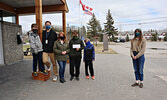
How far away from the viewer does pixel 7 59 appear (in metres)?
6.82

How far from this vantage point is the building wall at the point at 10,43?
6680 millimetres

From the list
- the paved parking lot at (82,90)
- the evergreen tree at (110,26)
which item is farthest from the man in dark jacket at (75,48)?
the evergreen tree at (110,26)

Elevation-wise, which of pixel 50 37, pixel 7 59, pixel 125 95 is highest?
pixel 50 37

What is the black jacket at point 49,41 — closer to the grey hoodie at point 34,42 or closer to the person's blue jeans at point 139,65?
the grey hoodie at point 34,42

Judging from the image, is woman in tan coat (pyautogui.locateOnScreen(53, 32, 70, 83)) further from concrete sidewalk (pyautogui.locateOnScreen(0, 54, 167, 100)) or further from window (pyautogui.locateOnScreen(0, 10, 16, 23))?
window (pyautogui.locateOnScreen(0, 10, 16, 23))

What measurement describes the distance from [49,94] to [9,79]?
2.20m

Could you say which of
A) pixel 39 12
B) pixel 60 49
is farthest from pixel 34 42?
pixel 39 12

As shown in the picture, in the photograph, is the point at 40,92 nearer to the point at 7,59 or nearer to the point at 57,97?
the point at 57,97

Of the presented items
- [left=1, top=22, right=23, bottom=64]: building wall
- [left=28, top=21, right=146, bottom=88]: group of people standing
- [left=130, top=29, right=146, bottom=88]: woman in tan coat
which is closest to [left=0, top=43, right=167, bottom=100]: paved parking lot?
[left=28, top=21, right=146, bottom=88]: group of people standing

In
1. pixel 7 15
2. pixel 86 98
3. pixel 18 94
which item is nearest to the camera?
pixel 86 98

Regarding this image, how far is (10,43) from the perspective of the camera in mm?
7051

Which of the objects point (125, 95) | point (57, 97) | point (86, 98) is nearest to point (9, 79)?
point (57, 97)

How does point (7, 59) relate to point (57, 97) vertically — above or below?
above

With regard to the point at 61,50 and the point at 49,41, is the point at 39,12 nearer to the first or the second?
the point at 49,41
